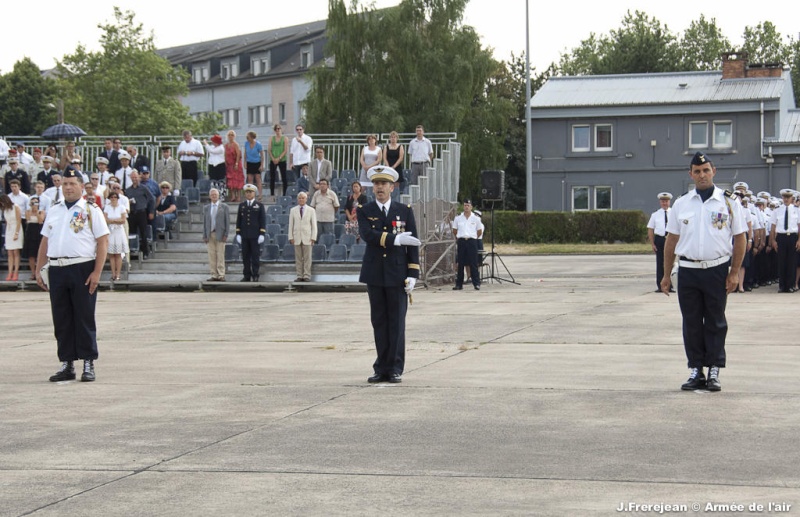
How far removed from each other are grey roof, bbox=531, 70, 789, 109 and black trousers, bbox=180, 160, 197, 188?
31317 millimetres

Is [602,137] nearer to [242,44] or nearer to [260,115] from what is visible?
[260,115]

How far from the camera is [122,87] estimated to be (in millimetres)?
74500

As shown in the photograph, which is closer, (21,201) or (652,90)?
(21,201)

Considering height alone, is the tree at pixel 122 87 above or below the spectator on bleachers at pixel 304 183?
above

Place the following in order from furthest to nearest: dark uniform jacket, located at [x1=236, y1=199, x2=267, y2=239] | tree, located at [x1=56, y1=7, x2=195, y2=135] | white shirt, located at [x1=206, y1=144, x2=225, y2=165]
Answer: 1. tree, located at [x1=56, y1=7, x2=195, y2=135]
2. white shirt, located at [x1=206, y1=144, x2=225, y2=165]
3. dark uniform jacket, located at [x1=236, y1=199, x2=267, y2=239]

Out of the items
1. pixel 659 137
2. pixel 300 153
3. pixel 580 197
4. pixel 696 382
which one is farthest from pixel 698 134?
pixel 696 382

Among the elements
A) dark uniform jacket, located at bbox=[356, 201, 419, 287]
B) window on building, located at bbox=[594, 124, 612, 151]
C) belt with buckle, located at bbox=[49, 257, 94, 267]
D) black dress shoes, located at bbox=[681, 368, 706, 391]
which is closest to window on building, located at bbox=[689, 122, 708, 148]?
window on building, located at bbox=[594, 124, 612, 151]

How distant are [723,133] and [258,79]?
47.8 meters

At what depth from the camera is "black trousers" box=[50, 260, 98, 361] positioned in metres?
11.1

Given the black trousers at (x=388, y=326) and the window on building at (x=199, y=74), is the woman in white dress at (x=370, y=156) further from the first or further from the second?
the window on building at (x=199, y=74)

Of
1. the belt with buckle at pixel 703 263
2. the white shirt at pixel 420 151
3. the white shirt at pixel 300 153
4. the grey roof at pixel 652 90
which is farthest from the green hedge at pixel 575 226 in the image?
the belt with buckle at pixel 703 263

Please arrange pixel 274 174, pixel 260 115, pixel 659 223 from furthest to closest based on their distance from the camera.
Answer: pixel 260 115 → pixel 274 174 → pixel 659 223

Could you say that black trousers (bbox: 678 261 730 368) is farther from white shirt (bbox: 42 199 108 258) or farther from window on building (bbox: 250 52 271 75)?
window on building (bbox: 250 52 271 75)

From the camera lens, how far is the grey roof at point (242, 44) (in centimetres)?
9806
